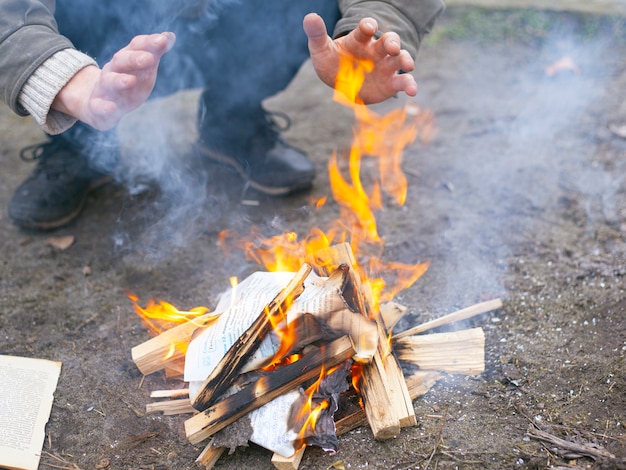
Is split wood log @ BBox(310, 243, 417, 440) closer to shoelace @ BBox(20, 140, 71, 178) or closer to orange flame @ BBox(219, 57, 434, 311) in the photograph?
orange flame @ BBox(219, 57, 434, 311)

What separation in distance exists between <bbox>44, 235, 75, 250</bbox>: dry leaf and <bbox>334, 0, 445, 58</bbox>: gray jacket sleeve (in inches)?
62.5

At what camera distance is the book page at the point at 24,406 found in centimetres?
164

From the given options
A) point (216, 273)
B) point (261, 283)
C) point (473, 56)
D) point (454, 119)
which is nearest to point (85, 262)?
point (216, 273)

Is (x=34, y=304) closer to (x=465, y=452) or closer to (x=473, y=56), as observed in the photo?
(x=465, y=452)

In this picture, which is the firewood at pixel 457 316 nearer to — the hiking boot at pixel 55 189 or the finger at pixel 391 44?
the finger at pixel 391 44

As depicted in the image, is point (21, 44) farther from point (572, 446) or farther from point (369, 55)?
point (572, 446)

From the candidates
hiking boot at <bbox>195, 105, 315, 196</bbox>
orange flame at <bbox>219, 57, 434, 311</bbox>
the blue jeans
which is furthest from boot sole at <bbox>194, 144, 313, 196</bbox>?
the blue jeans

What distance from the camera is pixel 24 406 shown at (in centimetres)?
176

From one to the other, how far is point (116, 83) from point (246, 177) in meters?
1.55

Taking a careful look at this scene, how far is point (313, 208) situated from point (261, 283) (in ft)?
3.31

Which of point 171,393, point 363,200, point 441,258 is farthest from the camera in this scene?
point 363,200

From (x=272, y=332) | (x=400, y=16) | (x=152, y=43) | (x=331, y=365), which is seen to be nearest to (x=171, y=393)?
(x=272, y=332)

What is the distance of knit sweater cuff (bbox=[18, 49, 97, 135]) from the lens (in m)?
1.69

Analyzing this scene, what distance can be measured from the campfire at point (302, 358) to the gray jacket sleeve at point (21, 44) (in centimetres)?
91
